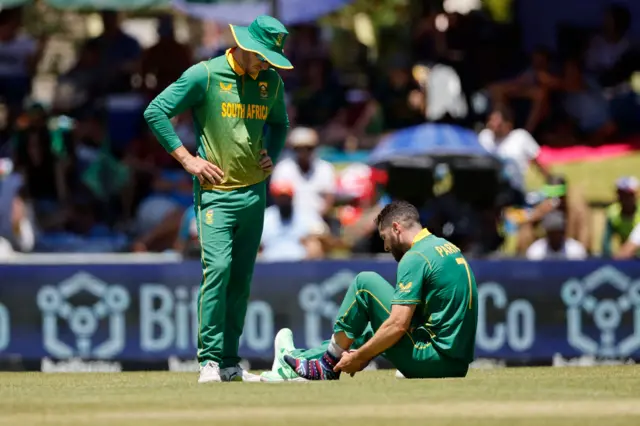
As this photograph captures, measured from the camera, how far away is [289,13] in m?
17.1

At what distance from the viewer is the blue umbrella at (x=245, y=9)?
16891 millimetres

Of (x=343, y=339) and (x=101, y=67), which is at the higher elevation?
(x=101, y=67)

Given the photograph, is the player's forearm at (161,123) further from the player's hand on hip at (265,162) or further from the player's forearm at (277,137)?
the player's forearm at (277,137)

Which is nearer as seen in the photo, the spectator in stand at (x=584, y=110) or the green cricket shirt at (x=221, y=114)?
the green cricket shirt at (x=221, y=114)

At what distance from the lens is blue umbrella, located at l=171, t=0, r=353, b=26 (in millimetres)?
16891

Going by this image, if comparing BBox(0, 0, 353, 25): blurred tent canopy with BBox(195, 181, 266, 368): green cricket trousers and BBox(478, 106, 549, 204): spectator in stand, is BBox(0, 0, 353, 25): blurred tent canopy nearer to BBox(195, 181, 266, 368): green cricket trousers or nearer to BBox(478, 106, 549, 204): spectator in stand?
BBox(478, 106, 549, 204): spectator in stand

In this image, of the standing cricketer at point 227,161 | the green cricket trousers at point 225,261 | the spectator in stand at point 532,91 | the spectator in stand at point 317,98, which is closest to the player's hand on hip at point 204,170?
the standing cricketer at point 227,161

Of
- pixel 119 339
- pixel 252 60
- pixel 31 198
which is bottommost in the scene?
pixel 119 339

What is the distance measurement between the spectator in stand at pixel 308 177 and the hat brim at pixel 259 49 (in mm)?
5940

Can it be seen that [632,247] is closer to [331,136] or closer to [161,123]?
[331,136]

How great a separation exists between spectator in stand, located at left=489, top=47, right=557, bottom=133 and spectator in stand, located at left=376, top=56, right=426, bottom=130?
0.89m

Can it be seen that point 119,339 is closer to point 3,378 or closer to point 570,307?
point 3,378

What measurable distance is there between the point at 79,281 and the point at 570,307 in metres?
4.39

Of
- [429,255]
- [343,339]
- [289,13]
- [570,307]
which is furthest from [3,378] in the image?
[289,13]
